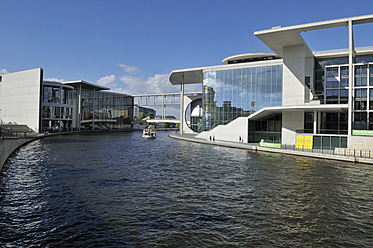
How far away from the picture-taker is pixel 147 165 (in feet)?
75.6

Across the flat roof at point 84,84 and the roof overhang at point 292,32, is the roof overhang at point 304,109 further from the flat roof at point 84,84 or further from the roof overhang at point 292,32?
the flat roof at point 84,84

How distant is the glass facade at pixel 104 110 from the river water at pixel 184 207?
7825cm

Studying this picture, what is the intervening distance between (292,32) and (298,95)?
396 inches

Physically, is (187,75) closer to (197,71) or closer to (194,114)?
(197,71)

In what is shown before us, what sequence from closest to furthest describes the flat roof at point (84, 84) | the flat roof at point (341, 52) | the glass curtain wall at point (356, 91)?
1. the glass curtain wall at point (356, 91)
2. the flat roof at point (341, 52)
3. the flat roof at point (84, 84)

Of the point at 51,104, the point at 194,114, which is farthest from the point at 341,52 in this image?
the point at 51,104

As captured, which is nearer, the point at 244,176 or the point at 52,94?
the point at 244,176

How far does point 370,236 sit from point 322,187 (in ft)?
21.8

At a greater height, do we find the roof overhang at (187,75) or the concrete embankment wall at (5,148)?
the roof overhang at (187,75)

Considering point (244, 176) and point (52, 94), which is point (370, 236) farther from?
point (52, 94)

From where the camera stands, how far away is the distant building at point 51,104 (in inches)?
2461

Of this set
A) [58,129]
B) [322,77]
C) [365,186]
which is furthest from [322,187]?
[58,129]

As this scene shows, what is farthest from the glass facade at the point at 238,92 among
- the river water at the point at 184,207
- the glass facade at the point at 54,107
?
the glass facade at the point at 54,107

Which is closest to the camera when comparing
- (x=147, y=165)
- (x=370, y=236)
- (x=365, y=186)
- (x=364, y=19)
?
(x=370, y=236)
